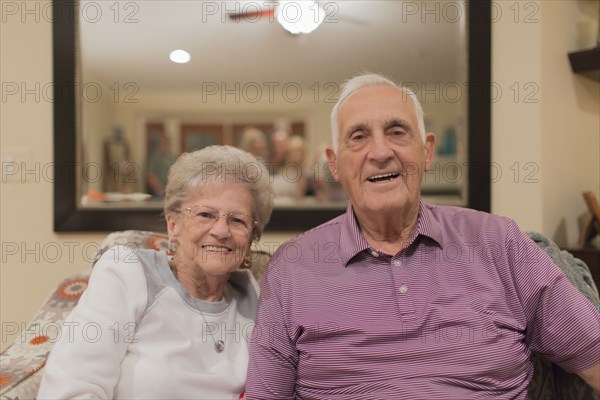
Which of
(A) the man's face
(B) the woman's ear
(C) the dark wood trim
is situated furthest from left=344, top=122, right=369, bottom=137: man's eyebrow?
(C) the dark wood trim

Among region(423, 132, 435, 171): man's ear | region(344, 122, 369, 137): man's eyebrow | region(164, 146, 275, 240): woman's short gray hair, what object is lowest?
region(164, 146, 275, 240): woman's short gray hair

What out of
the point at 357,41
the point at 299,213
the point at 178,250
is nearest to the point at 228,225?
the point at 178,250

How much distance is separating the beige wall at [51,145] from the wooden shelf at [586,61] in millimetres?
75

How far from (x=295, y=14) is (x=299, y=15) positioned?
A: 0.02 m

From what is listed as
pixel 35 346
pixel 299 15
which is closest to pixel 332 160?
pixel 299 15

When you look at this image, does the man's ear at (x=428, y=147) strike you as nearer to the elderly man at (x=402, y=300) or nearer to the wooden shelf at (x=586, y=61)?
the elderly man at (x=402, y=300)

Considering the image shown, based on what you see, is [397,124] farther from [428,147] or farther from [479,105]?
[479,105]

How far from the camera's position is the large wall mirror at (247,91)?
6.25 ft

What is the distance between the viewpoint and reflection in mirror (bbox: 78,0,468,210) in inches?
75.8

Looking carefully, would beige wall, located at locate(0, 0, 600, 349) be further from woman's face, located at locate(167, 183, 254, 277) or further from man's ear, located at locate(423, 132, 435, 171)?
woman's face, located at locate(167, 183, 254, 277)

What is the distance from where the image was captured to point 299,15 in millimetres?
1941

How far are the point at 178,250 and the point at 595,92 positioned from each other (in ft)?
6.10

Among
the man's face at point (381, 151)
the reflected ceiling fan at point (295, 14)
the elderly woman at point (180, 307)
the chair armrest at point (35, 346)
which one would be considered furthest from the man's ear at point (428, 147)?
the chair armrest at point (35, 346)

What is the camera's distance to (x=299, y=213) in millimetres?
1964
